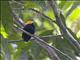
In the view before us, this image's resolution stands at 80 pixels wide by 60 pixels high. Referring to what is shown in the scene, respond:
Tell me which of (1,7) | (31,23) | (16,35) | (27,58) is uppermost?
(1,7)

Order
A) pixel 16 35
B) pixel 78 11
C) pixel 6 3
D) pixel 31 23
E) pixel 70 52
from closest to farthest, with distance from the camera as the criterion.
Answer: pixel 6 3 < pixel 31 23 < pixel 70 52 < pixel 16 35 < pixel 78 11

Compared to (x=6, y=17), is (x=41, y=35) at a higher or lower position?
lower

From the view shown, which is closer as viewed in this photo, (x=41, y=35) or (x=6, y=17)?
(x=6, y=17)

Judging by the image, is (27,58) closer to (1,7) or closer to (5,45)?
(5,45)

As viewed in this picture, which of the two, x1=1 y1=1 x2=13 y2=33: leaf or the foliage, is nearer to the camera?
x1=1 y1=1 x2=13 y2=33: leaf

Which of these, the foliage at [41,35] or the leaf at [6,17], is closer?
the leaf at [6,17]

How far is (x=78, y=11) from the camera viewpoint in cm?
171

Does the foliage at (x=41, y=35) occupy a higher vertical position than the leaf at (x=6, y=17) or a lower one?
lower

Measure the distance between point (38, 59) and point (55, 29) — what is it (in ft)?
0.58

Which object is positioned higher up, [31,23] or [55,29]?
[31,23]

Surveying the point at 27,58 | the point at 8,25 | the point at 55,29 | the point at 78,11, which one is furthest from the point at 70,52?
the point at 8,25

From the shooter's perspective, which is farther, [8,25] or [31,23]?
[31,23]

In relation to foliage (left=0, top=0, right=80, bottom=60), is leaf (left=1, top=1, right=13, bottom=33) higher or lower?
higher

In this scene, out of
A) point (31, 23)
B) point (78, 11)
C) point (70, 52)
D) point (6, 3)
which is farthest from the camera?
point (78, 11)
